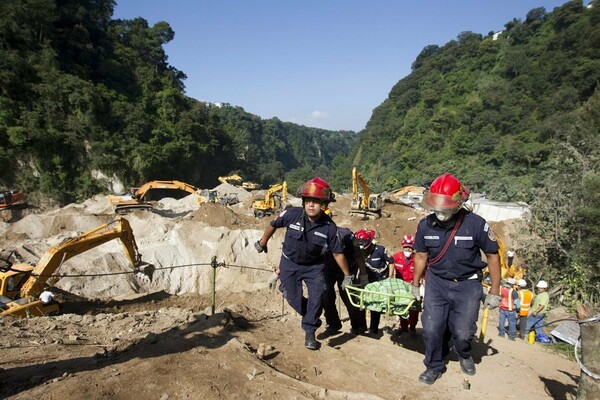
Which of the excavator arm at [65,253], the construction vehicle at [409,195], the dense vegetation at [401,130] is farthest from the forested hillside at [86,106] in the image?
the excavator arm at [65,253]

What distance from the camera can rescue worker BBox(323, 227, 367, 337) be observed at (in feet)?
13.7

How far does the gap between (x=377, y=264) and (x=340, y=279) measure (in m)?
0.68

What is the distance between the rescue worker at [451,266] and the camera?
3.19m

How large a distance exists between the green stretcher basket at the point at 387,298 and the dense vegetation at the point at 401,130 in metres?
9.08

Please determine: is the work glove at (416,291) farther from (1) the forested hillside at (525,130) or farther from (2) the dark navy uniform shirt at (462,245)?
(1) the forested hillside at (525,130)

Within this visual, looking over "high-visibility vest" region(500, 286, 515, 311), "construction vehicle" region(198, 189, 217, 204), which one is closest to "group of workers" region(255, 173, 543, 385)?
"high-visibility vest" region(500, 286, 515, 311)

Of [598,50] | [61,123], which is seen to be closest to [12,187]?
[61,123]

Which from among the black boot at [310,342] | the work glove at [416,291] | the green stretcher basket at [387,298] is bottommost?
the black boot at [310,342]

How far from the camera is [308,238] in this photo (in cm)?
383

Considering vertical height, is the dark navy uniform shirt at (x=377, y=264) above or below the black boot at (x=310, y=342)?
above

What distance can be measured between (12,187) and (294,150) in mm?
126098

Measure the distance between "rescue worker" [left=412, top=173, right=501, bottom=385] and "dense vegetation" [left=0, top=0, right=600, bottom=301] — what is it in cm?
923

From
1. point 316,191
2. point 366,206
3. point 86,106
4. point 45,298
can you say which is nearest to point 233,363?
point 316,191

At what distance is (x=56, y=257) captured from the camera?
352 inches
